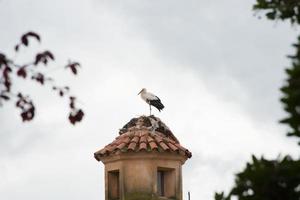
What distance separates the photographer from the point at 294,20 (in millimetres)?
10289

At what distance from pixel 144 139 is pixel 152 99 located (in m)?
1.58

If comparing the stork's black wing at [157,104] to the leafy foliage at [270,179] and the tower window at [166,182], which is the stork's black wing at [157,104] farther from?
the leafy foliage at [270,179]

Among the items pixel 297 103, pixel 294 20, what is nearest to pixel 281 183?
pixel 297 103

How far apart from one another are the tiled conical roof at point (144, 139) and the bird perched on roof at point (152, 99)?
0.55 metres

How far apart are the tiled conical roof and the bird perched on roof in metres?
0.55

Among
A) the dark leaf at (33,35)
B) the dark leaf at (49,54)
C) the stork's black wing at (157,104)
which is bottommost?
the dark leaf at (49,54)

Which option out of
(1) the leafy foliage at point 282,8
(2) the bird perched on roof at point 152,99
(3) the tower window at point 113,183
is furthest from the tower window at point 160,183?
(1) the leafy foliage at point 282,8

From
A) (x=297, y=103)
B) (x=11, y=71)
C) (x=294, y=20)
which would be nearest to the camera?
(x=11, y=71)

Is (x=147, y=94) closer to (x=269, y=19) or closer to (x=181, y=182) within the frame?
(x=181, y=182)

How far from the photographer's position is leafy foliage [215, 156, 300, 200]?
962 centimetres

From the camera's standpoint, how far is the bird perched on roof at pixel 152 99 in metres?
18.8

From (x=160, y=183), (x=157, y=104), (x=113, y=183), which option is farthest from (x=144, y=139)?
(x=157, y=104)

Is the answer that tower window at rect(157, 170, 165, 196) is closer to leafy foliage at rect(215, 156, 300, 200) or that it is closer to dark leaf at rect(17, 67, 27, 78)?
leafy foliage at rect(215, 156, 300, 200)

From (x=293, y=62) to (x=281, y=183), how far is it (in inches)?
48.0
